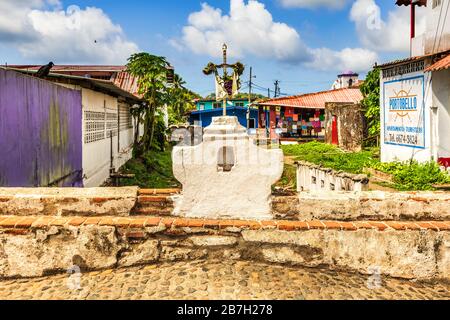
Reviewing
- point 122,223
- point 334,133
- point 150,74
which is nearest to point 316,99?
point 334,133

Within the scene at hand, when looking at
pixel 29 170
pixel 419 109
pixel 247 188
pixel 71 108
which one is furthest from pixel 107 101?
pixel 247 188

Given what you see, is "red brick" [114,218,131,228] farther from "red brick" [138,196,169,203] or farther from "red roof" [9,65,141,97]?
"red roof" [9,65,141,97]

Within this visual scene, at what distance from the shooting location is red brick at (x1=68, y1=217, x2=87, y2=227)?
3966mm

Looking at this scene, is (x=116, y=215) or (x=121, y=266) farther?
(x=116, y=215)

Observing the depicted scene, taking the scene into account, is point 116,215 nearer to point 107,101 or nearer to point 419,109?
point 107,101

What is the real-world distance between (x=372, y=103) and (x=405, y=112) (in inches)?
300

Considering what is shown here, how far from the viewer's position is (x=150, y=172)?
16.7 meters

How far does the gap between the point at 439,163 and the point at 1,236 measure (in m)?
10.9

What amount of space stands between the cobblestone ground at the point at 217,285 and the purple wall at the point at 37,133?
99.7 inches

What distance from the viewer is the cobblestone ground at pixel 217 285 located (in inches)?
138

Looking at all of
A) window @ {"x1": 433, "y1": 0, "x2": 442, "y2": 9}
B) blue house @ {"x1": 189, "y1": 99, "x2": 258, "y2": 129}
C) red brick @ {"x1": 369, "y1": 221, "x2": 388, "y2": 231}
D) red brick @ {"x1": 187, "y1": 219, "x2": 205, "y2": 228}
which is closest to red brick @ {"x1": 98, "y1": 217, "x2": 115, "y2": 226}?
red brick @ {"x1": 187, "y1": 219, "x2": 205, "y2": 228}

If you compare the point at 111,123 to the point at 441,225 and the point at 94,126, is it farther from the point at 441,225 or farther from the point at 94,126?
the point at 441,225
